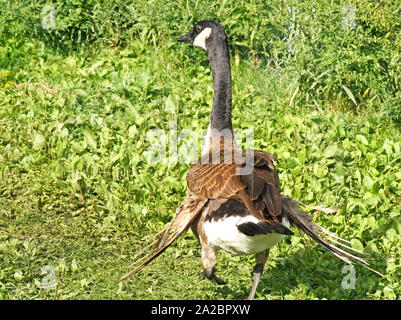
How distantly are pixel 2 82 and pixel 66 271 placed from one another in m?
3.79

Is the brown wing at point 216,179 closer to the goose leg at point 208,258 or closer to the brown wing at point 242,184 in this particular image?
the brown wing at point 242,184

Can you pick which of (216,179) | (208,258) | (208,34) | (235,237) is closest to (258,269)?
(208,258)

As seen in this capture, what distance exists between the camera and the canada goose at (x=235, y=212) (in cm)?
440

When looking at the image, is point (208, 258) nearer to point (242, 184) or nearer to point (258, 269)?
point (258, 269)

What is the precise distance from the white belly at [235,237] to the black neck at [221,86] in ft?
3.80

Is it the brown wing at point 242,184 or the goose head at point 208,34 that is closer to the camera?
the brown wing at point 242,184

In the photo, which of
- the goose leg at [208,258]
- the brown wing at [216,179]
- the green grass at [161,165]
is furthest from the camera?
the green grass at [161,165]

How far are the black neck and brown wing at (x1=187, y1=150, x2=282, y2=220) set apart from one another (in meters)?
0.58

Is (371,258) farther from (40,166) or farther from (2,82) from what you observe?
(2,82)

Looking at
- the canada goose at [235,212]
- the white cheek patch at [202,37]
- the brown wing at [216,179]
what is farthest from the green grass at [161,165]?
the white cheek patch at [202,37]

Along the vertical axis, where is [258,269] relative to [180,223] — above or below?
below

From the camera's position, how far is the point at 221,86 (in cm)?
575

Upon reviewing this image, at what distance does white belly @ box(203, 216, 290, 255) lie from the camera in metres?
4.47

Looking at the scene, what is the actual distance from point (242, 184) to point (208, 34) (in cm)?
185
